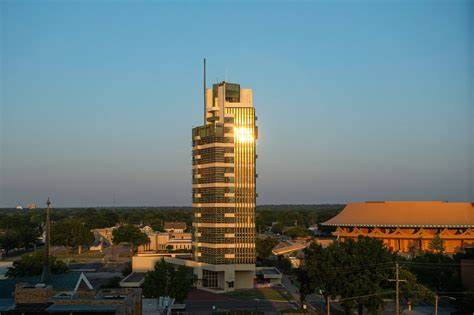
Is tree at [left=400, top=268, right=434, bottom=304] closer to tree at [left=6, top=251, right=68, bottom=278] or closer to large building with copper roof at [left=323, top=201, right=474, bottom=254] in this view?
tree at [left=6, top=251, right=68, bottom=278]

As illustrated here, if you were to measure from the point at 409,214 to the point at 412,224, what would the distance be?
25.9 feet

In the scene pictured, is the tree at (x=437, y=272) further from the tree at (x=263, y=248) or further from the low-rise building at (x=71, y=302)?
the low-rise building at (x=71, y=302)

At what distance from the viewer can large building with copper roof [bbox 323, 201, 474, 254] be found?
17174cm

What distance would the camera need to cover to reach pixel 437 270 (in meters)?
112

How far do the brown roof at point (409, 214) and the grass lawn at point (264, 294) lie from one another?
65.5 m

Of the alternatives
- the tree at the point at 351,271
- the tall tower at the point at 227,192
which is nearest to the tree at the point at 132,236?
the tall tower at the point at 227,192

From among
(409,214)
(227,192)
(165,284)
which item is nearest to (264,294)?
(227,192)

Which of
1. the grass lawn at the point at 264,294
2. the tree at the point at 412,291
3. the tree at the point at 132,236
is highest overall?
the tree at the point at 132,236

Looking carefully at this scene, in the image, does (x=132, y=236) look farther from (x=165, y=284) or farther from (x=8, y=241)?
(x=165, y=284)

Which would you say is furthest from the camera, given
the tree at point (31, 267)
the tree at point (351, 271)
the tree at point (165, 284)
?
the tree at point (31, 267)

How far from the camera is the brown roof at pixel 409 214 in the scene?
17475 cm

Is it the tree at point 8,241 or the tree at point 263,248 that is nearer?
the tree at point 263,248

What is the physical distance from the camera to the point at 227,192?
417 feet

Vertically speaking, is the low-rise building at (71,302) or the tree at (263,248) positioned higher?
the low-rise building at (71,302)
